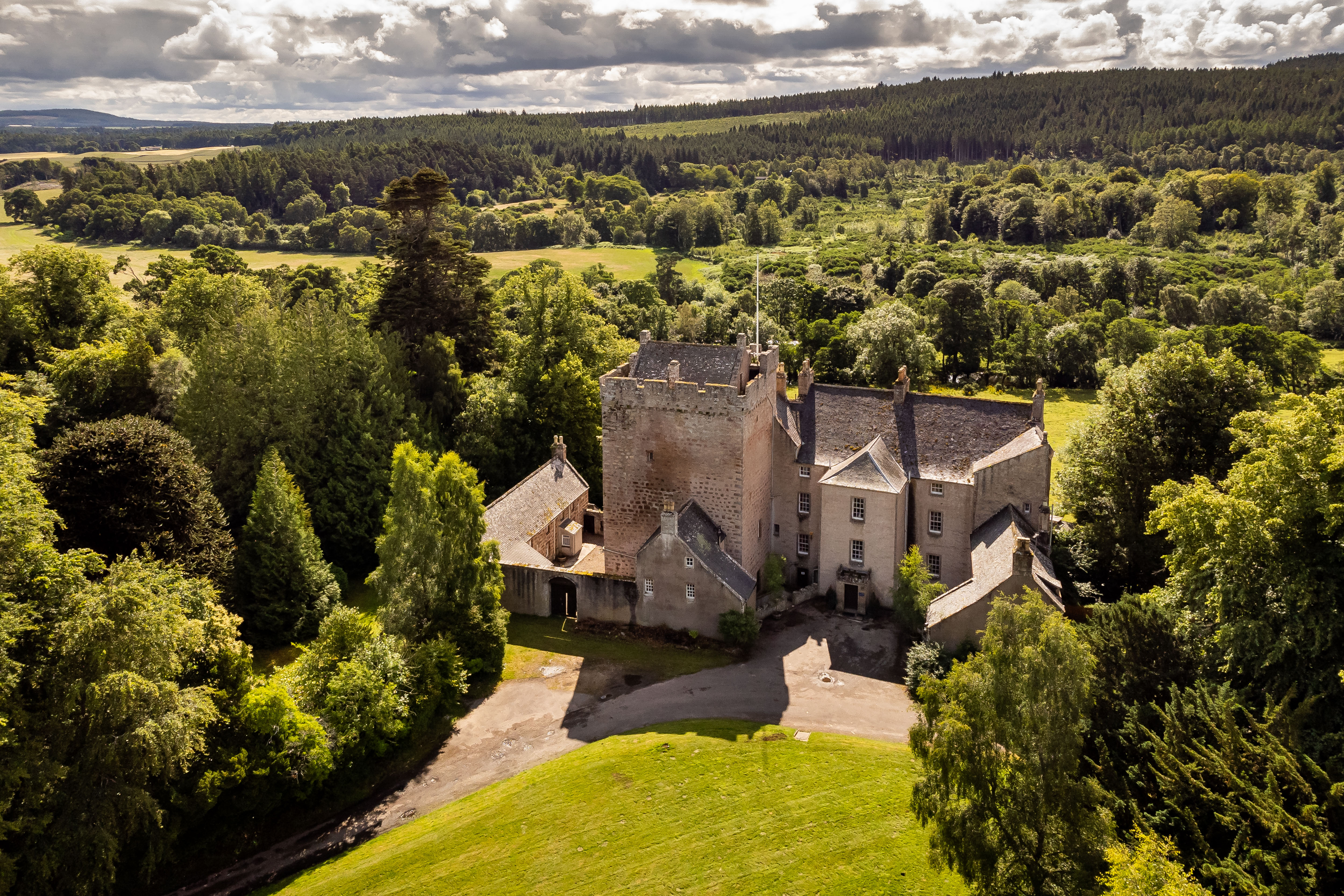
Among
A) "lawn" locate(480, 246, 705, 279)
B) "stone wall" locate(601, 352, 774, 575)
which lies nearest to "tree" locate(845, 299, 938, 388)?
"stone wall" locate(601, 352, 774, 575)

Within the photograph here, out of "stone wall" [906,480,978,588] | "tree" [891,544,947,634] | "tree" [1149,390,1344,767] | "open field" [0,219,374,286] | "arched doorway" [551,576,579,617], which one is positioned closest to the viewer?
"tree" [1149,390,1344,767]

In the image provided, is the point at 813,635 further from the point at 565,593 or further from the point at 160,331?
the point at 160,331

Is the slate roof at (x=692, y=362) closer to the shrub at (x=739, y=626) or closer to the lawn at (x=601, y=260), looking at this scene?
the shrub at (x=739, y=626)

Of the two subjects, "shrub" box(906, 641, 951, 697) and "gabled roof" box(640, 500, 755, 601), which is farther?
"gabled roof" box(640, 500, 755, 601)

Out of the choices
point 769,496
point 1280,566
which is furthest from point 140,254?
point 1280,566

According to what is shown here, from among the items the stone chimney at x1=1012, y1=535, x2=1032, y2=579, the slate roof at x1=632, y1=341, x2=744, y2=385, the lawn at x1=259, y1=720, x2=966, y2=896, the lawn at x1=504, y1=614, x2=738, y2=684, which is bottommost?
the lawn at x1=259, y1=720, x2=966, y2=896

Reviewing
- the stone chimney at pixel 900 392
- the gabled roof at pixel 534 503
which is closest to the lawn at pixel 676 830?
the gabled roof at pixel 534 503

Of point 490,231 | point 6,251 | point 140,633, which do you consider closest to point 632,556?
point 140,633

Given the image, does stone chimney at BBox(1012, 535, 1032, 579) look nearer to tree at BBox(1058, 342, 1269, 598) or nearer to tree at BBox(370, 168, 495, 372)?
tree at BBox(1058, 342, 1269, 598)
